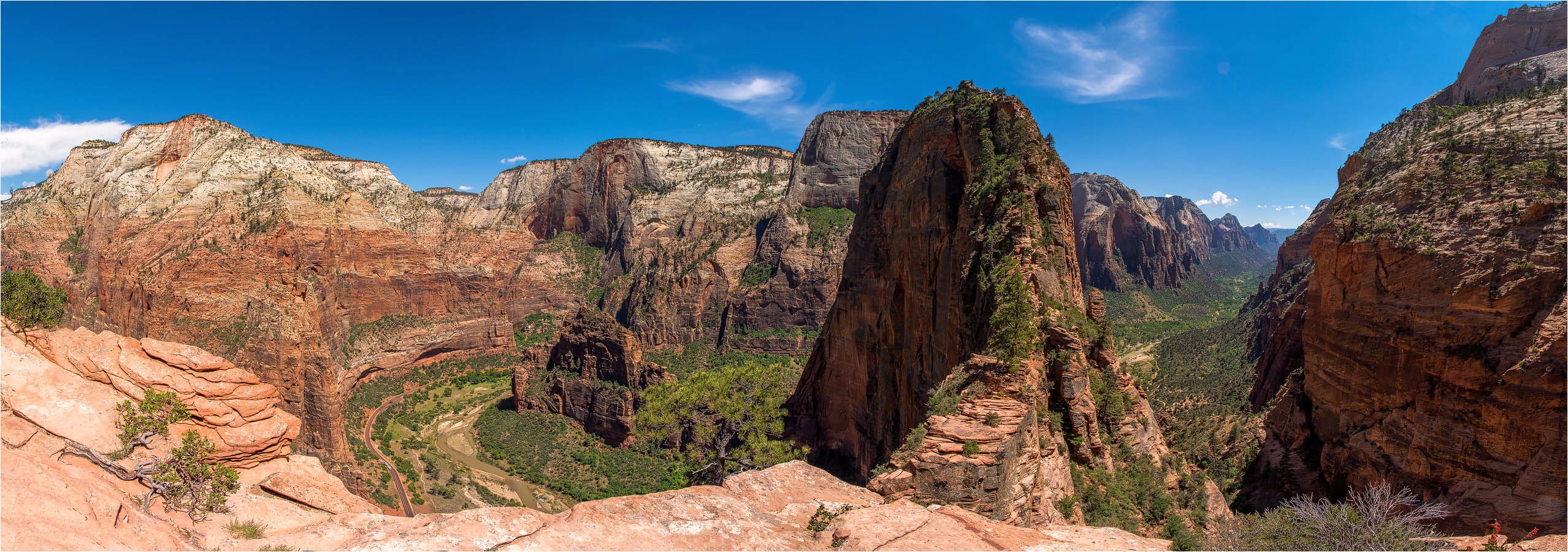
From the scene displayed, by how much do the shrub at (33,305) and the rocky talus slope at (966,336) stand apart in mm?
20054

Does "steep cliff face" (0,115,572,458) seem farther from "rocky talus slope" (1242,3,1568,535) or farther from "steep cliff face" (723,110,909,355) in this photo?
"rocky talus slope" (1242,3,1568,535)

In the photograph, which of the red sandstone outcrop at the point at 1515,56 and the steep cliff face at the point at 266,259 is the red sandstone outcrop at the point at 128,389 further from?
the red sandstone outcrop at the point at 1515,56

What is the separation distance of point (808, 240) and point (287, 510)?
86.8 meters

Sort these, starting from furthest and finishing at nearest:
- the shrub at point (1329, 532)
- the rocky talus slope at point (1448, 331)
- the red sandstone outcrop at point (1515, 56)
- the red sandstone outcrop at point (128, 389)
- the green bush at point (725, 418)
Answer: the red sandstone outcrop at point (1515, 56) < the green bush at point (725, 418) < the rocky talus slope at point (1448, 331) < the shrub at point (1329, 532) < the red sandstone outcrop at point (128, 389)

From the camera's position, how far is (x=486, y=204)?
442 ft

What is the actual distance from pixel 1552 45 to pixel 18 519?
296ft

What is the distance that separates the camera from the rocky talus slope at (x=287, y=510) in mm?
7703

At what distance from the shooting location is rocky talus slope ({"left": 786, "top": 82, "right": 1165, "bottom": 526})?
50.2 feet

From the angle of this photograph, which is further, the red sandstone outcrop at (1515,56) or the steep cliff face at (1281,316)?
the red sandstone outcrop at (1515,56)

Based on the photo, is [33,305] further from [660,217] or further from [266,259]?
[660,217]

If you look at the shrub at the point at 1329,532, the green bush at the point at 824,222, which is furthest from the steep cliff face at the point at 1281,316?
the green bush at the point at 824,222

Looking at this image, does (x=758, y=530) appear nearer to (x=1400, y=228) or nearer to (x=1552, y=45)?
(x=1400, y=228)

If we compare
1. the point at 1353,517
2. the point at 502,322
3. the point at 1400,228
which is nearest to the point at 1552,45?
the point at 1400,228

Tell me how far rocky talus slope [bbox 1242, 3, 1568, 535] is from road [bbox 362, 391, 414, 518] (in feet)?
128
